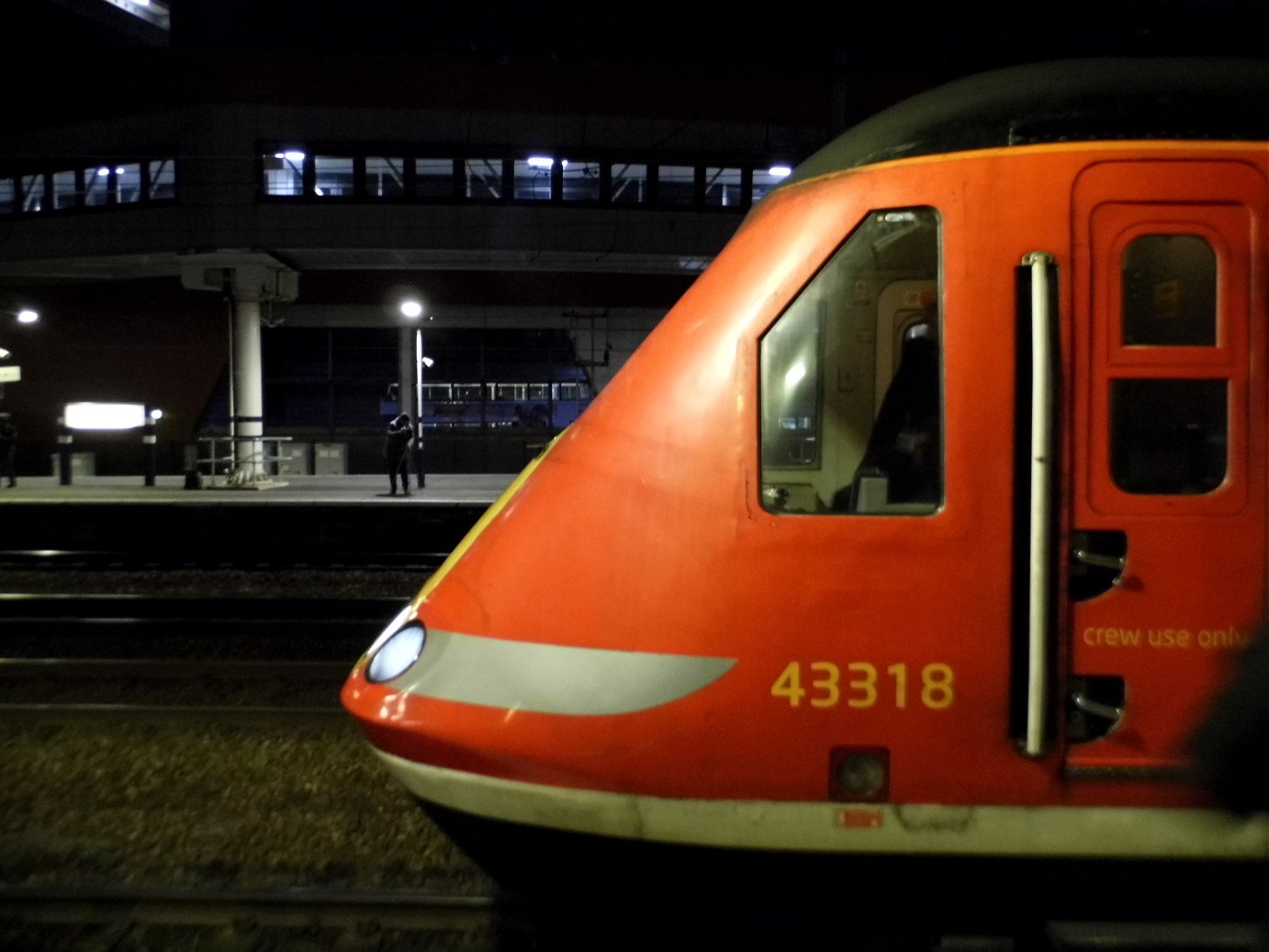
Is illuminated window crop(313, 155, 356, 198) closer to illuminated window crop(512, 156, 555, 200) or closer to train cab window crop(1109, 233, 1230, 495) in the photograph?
illuminated window crop(512, 156, 555, 200)

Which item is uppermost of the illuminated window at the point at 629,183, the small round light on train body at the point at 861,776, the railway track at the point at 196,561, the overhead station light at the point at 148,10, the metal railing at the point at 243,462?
the overhead station light at the point at 148,10

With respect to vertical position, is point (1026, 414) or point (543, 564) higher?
point (1026, 414)

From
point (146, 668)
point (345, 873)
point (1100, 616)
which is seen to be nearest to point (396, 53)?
point (146, 668)

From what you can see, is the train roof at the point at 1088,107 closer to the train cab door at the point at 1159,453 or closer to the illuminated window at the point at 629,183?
the train cab door at the point at 1159,453

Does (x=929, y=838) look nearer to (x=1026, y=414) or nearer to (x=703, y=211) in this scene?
(x=1026, y=414)

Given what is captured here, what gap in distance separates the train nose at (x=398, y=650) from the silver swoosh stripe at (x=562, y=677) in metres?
0.13

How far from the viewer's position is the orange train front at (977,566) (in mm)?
2689

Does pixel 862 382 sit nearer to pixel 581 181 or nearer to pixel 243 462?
pixel 243 462

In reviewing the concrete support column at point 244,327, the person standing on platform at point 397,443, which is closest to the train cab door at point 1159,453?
the person standing on platform at point 397,443

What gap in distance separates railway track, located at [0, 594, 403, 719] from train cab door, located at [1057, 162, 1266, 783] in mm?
4322

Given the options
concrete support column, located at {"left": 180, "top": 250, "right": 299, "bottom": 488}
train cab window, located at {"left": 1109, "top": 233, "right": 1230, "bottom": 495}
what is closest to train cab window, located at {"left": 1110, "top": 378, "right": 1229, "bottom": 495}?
train cab window, located at {"left": 1109, "top": 233, "right": 1230, "bottom": 495}

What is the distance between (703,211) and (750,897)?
1852 centimetres

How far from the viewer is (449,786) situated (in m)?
2.90

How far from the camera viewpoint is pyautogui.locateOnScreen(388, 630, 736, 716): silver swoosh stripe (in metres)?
2.74
